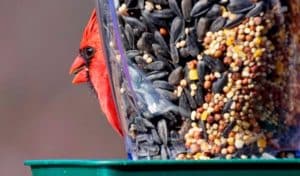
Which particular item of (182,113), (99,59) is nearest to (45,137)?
(99,59)

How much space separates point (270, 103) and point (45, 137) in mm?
2858

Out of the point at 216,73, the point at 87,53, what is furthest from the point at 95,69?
the point at 216,73

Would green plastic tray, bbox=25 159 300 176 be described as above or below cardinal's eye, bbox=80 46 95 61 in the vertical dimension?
below

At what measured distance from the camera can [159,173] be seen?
4.99ft

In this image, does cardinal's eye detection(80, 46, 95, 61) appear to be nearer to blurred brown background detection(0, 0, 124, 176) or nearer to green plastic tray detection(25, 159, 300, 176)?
green plastic tray detection(25, 159, 300, 176)

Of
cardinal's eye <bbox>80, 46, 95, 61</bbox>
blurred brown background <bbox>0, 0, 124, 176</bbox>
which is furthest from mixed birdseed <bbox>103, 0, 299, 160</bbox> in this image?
blurred brown background <bbox>0, 0, 124, 176</bbox>

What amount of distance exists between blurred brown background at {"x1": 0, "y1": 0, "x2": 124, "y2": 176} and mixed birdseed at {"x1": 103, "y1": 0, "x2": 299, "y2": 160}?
8.11ft

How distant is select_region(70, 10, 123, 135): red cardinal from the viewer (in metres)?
2.38

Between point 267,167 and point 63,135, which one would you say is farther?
point 63,135

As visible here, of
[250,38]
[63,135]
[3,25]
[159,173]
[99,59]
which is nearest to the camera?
[159,173]

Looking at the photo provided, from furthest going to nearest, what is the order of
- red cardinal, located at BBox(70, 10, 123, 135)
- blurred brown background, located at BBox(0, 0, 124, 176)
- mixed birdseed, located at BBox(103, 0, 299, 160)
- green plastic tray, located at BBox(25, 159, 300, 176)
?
blurred brown background, located at BBox(0, 0, 124, 176) < red cardinal, located at BBox(70, 10, 123, 135) < mixed birdseed, located at BBox(103, 0, 299, 160) < green plastic tray, located at BBox(25, 159, 300, 176)

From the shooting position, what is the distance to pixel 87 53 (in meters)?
2.53

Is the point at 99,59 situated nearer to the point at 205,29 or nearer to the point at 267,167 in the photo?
the point at 205,29

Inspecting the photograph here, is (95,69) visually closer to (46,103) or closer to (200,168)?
(200,168)
